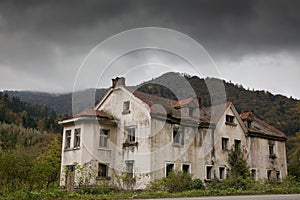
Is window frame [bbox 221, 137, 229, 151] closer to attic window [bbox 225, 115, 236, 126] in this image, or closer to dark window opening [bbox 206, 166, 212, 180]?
attic window [bbox 225, 115, 236, 126]

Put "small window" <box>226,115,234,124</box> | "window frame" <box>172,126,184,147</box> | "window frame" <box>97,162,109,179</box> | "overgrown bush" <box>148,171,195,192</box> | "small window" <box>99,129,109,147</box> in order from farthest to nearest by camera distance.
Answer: "small window" <box>226,115,234,124</box>, "small window" <box>99,129,109,147</box>, "window frame" <box>172,126,184,147</box>, "window frame" <box>97,162,109,179</box>, "overgrown bush" <box>148,171,195,192</box>

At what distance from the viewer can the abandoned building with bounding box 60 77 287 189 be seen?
28.8m

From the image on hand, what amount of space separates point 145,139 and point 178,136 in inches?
118

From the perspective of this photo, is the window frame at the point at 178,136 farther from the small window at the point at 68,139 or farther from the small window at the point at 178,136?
the small window at the point at 68,139

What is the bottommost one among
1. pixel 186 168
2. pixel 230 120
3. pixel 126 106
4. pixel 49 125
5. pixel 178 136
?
pixel 186 168

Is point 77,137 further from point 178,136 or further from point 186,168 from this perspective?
point 186,168

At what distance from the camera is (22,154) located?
772 inches

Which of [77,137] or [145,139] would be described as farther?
[77,137]

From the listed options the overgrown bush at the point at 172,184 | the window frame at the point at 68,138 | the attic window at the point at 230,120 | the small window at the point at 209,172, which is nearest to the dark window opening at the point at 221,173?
the small window at the point at 209,172

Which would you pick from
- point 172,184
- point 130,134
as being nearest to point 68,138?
point 130,134

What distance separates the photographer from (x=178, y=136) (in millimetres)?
30359

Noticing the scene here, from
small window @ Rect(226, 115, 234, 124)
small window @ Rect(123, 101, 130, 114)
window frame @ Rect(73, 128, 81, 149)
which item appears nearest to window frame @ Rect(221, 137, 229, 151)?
small window @ Rect(226, 115, 234, 124)

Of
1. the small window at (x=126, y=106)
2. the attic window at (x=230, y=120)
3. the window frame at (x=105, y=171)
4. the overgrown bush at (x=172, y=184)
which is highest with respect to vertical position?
the small window at (x=126, y=106)

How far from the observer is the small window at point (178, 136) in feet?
98.8
